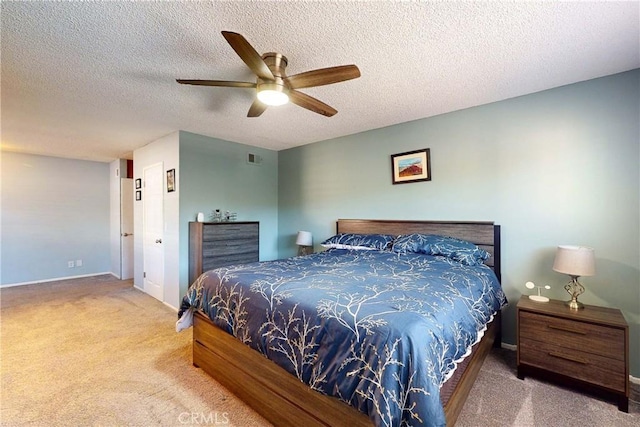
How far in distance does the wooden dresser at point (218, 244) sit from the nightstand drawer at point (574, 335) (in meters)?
3.45

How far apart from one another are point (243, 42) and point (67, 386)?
9.09 ft

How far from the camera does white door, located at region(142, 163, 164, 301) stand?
4.23 meters

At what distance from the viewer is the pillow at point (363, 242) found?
3289 millimetres

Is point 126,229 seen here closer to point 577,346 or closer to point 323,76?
point 323,76

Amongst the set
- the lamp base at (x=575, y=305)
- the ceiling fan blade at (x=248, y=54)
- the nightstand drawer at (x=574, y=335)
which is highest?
the ceiling fan blade at (x=248, y=54)

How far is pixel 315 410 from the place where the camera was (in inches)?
58.8

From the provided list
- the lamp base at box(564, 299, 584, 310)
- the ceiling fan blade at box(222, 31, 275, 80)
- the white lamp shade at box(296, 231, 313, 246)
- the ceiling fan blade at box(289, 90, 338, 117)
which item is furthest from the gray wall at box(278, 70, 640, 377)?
the ceiling fan blade at box(222, 31, 275, 80)

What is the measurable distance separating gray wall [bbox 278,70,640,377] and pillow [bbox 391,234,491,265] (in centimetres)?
37

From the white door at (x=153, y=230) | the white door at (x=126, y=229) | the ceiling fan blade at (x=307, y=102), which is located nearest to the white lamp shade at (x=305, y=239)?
the white door at (x=153, y=230)

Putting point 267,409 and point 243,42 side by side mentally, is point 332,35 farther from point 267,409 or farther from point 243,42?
point 267,409

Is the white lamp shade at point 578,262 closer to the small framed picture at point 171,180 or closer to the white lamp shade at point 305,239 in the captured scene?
the white lamp shade at point 305,239

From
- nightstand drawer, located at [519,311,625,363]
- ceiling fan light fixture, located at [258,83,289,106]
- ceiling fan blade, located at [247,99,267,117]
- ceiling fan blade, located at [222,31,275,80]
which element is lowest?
nightstand drawer, located at [519,311,625,363]

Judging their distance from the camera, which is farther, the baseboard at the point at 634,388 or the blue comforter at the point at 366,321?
the baseboard at the point at 634,388

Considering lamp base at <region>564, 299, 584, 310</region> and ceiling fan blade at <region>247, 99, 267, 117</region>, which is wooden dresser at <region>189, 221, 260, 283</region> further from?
lamp base at <region>564, 299, 584, 310</region>
